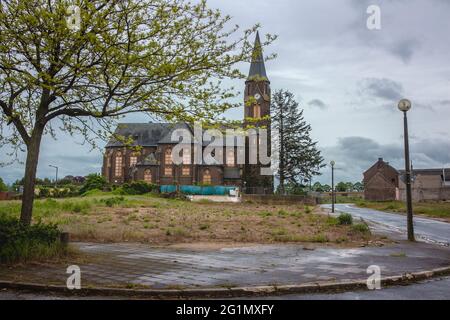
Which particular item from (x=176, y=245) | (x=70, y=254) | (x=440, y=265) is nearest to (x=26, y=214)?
(x=70, y=254)

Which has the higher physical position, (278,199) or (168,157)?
(168,157)

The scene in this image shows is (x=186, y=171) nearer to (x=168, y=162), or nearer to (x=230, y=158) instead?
(x=168, y=162)

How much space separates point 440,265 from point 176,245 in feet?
24.6

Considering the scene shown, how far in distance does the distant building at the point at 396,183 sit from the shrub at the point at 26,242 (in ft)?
283

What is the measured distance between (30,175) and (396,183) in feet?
325

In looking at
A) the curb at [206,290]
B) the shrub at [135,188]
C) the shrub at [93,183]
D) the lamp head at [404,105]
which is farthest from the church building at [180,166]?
the curb at [206,290]

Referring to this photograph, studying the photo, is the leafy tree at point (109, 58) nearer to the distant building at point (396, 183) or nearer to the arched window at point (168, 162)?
the arched window at point (168, 162)

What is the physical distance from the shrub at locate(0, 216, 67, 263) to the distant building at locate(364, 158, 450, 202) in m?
86.2

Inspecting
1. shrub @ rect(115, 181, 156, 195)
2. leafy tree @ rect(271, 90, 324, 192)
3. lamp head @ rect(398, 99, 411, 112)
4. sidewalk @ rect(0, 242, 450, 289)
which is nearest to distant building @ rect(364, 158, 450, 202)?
leafy tree @ rect(271, 90, 324, 192)

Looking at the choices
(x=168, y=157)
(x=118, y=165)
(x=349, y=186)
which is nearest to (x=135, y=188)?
(x=168, y=157)

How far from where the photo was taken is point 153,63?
388 inches

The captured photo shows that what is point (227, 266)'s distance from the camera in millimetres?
9008

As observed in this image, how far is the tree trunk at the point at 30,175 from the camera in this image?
34.0ft
